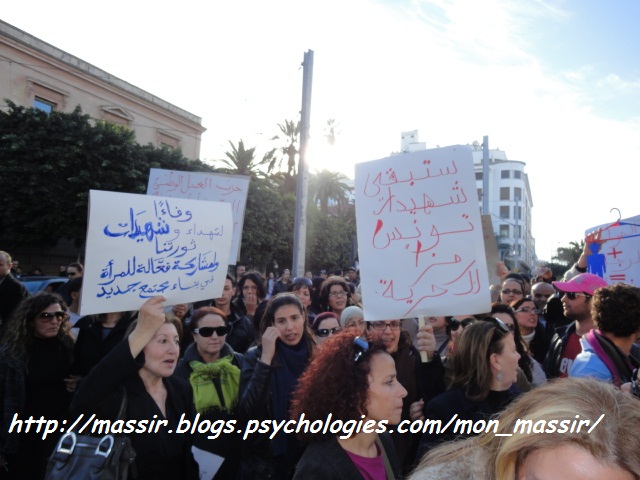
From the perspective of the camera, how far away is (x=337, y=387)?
2.43m

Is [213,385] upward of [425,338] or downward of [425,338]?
downward

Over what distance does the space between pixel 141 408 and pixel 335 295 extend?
3445 millimetres

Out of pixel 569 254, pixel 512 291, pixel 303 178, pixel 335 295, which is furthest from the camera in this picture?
pixel 569 254

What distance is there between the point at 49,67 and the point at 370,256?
98.4 ft

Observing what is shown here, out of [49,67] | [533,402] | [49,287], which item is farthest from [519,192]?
[533,402]

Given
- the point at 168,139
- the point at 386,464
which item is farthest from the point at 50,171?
the point at 386,464

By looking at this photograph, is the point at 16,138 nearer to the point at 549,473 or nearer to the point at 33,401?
the point at 33,401

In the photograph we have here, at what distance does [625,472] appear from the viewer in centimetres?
108

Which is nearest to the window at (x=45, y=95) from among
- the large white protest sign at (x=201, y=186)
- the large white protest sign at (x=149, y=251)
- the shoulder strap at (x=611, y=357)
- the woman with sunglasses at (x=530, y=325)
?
the large white protest sign at (x=201, y=186)

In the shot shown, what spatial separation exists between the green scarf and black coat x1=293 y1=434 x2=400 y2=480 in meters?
1.23

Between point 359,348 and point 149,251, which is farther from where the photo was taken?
point 149,251

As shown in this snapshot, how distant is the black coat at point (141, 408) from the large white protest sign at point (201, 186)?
12.0ft

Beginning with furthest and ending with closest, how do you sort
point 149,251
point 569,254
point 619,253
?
1. point 569,254
2. point 619,253
3. point 149,251

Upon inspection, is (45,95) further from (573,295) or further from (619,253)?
(573,295)
